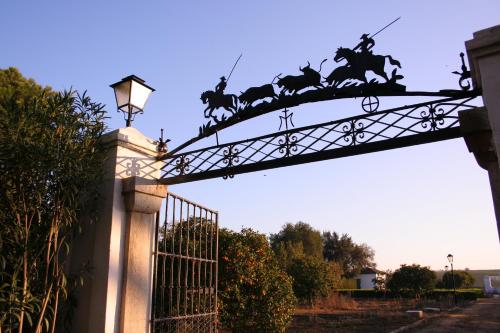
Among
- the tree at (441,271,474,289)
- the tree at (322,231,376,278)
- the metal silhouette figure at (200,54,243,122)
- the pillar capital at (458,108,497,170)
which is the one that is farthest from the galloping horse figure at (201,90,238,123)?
the tree at (322,231,376,278)

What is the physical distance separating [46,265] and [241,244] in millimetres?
7007

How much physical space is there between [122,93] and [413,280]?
76.4 ft

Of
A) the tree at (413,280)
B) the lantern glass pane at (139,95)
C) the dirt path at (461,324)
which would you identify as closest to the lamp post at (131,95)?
the lantern glass pane at (139,95)

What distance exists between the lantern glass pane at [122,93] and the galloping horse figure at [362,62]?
7.76 ft

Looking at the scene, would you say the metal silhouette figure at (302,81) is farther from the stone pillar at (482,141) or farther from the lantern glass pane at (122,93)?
the lantern glass pane at (122,93)

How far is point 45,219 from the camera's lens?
365 cm

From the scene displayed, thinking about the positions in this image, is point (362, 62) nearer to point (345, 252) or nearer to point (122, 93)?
point (122, 93)

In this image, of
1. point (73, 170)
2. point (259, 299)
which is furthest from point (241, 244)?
point (73, 170)

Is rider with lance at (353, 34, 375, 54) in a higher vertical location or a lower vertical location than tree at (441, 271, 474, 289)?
higher

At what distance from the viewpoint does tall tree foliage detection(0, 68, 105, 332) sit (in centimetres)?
326

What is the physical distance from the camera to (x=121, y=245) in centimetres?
409

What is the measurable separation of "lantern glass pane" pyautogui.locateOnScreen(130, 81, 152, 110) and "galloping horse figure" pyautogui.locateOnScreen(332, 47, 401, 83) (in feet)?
7.37

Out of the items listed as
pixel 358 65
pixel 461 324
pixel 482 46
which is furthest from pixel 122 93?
pixel 461 324

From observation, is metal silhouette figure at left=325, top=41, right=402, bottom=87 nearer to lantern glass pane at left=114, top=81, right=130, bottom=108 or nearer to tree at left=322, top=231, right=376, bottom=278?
lantern glass pane at left=114, top=81, right=130, bottom=108
